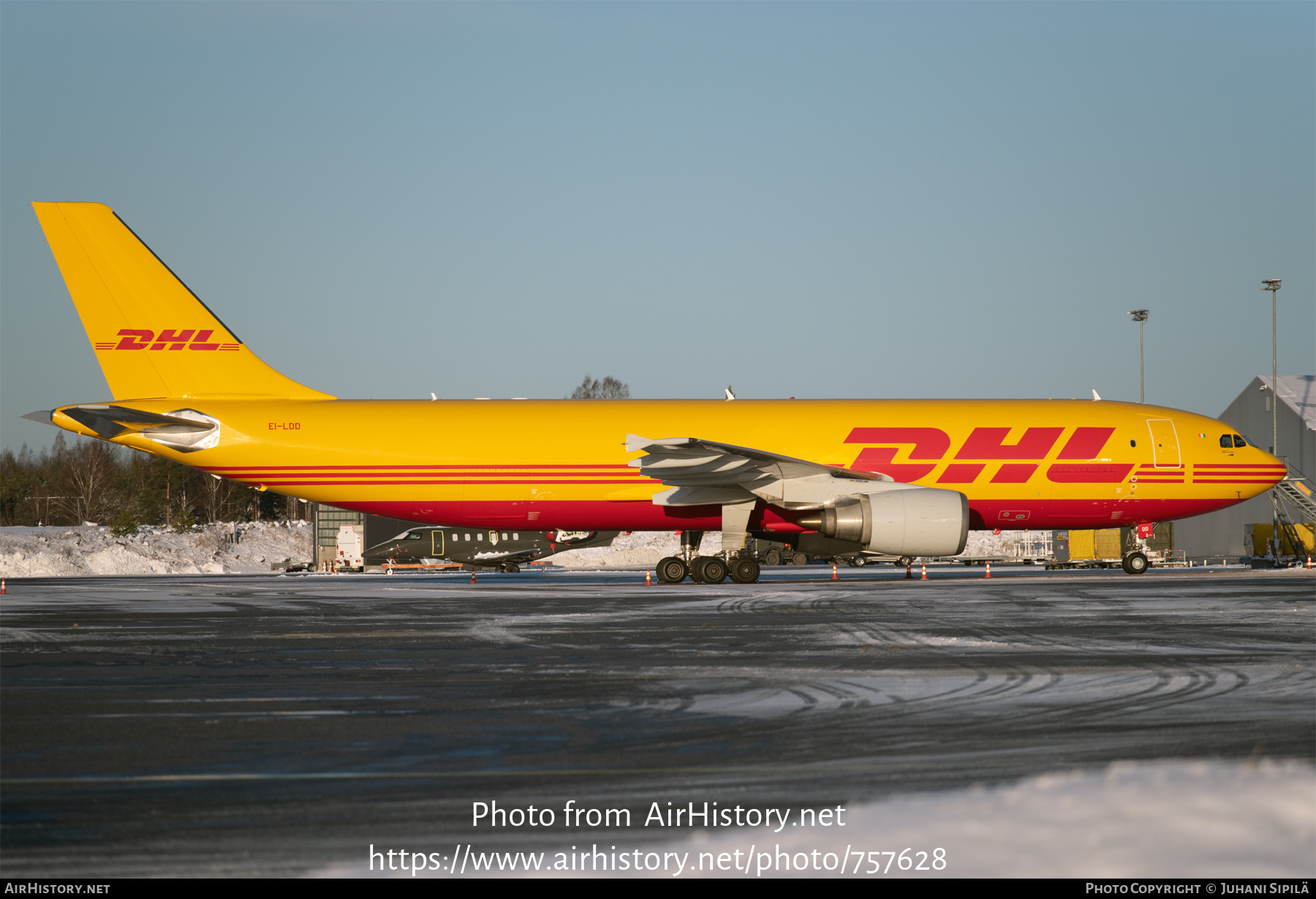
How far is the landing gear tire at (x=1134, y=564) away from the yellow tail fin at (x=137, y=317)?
21.6m

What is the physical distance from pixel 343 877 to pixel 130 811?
156 centimetres

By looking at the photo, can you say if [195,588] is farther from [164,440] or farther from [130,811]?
[130,811]

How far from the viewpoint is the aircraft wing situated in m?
22.8

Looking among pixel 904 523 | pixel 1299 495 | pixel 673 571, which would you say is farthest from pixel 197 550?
pixel 1299 495

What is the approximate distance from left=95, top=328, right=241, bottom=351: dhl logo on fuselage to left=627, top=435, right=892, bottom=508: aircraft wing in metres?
10.3

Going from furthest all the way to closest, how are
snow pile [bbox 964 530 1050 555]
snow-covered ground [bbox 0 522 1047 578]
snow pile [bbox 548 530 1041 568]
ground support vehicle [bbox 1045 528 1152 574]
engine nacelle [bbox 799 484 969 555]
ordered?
1. snow pile [bbox 964 530 1050 555]
2. snow pile [bbox 548 530 1041 568]
3. snow-covered ground [bbox 0 522 1047 578]
4. ground support vehicle [bbox 1045 528 1152 574]
5. engine nacelle [bbox 799 484 969 555]

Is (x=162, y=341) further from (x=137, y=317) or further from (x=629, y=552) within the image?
(x=629, y=552)

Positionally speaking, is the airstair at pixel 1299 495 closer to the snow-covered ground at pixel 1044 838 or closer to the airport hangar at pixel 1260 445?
the airport hangar at pixel 1260 445

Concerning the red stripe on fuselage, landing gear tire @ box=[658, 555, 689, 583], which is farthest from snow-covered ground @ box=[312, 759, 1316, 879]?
landing gear tire @ box=[658, 555, 689, 583]

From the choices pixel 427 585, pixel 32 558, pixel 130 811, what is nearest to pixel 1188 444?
pixel 427 585

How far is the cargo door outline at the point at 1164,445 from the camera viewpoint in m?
25.7

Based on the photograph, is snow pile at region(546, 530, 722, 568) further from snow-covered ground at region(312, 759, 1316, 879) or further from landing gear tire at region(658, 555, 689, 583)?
snow-covered ground at region(312, 759, 1316, 879)

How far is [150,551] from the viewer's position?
1960 inches

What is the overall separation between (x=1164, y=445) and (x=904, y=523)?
8.54 meters
